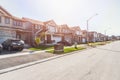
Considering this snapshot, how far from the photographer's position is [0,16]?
30141 mm

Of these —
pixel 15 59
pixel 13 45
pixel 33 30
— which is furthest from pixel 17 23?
pixel 15 59

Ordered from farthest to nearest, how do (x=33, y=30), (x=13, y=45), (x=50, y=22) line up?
(x=50, y=22)
(x=33, y=30)
(x=13, y=45)

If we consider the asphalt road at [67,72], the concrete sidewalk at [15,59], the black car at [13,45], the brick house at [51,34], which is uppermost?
the brick house at [51,34]

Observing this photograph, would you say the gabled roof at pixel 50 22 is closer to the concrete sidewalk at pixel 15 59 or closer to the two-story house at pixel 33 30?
the two-story house at pixel 33 30

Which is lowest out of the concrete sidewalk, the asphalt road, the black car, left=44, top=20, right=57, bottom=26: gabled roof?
the asphalt road

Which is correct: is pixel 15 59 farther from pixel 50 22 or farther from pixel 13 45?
pixel 50 22

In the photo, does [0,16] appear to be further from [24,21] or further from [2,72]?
[2,72]

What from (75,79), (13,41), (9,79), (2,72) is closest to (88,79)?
(75,79)

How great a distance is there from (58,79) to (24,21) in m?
31.4

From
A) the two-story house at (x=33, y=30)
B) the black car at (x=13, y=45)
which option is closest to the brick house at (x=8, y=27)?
the two-story house at (x=33, y=30)

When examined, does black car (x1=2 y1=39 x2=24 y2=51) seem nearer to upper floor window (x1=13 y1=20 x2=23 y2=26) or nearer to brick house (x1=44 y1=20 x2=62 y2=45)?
upper floor window (x1=13 y1=20 x2=23 y2=26)

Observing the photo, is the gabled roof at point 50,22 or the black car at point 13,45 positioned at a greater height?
the gabled roof at point 50,22

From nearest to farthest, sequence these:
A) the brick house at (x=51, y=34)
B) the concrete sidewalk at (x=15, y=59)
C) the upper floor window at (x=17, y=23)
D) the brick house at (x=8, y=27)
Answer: the concrete sidewalk at (x=15, y=59) < the brick house at (x=8, y=27) < the upper floor window at (x=17, y=23) < the brick house at (x=51, y=34)

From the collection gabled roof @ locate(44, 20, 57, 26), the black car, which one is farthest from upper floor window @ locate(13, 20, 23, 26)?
the black car
